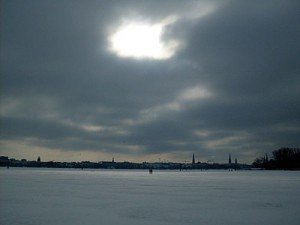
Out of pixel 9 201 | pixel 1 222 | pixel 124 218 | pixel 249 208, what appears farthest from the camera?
pixel 9 201

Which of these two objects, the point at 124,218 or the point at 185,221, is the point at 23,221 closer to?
the point at 124,218

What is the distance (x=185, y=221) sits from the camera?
49.2ft

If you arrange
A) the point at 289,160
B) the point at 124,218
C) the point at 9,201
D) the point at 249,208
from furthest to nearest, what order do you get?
1. the point at 289,160
2. the point at 9,201
3. the point at 249,208
4. the point at 124,218

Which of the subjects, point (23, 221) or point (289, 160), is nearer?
point (23, 221)

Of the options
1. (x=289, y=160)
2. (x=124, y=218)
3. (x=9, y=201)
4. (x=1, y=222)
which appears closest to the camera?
(x=1, y=222)

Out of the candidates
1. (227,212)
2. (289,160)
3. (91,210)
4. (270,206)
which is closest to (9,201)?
(91,210)

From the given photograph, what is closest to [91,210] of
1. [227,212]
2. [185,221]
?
[185,221]

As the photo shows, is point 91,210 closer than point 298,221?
No

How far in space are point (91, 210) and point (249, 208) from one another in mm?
8235

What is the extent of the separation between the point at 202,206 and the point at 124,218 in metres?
5.94

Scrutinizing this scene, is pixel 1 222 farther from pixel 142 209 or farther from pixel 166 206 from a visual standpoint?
pixel 166 206

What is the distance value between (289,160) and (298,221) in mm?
184124

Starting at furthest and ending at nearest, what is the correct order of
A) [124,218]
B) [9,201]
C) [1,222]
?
[9,201] < [124,218] < [1,222]

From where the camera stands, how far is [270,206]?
2009cm
